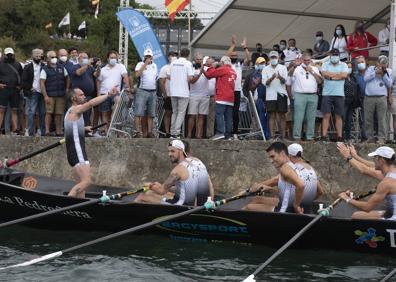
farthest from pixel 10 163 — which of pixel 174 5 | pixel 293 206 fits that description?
pixel 174 5

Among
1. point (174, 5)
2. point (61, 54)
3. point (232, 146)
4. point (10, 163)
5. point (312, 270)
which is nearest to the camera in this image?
point (312, 270)

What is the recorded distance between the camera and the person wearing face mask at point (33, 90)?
17.2 m

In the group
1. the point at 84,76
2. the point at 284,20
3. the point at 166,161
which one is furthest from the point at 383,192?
the point at 284,20

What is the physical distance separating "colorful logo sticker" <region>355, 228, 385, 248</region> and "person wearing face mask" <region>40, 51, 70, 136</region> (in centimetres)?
785

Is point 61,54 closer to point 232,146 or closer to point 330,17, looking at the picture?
point 232,146

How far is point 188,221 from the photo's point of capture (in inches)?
508

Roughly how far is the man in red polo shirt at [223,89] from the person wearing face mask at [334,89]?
5.95ft

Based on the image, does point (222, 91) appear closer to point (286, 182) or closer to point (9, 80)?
point (286, 182)

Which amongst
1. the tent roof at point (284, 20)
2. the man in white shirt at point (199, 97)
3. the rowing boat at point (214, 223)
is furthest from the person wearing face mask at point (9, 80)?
the tent roof at point (284, 20)

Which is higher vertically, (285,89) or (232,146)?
(285,89)

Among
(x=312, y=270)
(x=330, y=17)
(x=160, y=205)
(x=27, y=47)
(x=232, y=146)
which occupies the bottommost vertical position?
(x=312, y=270)

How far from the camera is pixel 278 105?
16.0m

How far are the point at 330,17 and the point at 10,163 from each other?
966 cm

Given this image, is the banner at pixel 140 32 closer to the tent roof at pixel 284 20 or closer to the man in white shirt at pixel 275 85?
the tent roof at pixel 284 20
